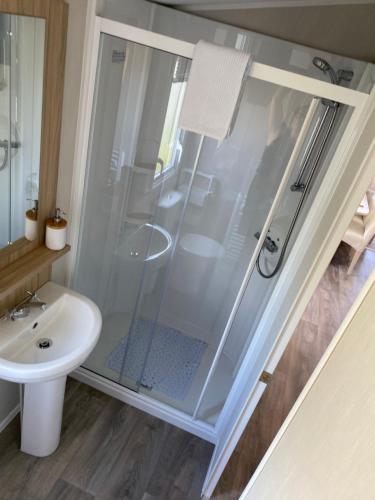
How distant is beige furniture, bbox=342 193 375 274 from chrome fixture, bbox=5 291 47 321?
3.68 m

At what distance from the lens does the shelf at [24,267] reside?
1.55 metres

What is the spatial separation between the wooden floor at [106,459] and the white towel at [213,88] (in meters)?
1.75

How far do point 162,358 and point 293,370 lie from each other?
1.10 meters

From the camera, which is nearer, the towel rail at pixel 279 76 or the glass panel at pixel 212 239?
the towel rail at pixel 279 76

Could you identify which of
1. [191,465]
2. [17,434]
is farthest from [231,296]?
[17,434]

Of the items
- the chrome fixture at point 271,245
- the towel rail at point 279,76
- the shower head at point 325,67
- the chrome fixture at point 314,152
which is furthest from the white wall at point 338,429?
the shower head at point 325,67

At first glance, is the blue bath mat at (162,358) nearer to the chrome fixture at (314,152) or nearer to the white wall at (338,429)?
the chrome fixture at (314,152)

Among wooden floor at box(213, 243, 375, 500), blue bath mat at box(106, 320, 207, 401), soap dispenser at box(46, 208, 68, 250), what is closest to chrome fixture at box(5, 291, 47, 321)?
soap dispenser at box(46, 208, 68, 250)

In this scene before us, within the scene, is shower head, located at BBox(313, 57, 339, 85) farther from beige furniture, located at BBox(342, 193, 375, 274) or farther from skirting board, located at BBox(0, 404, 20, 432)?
beige furniture, located at BBox(342, 193, 375, 274)

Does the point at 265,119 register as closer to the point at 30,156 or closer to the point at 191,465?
the point at 30,156

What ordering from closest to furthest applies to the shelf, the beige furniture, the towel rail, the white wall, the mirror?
the white wall → the mirror → the towel rail → the shelf → the beige furniture

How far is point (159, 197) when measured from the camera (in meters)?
2.53

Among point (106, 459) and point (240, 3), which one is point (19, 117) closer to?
point (240, 3)

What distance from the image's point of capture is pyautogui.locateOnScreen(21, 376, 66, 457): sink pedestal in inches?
70.1
